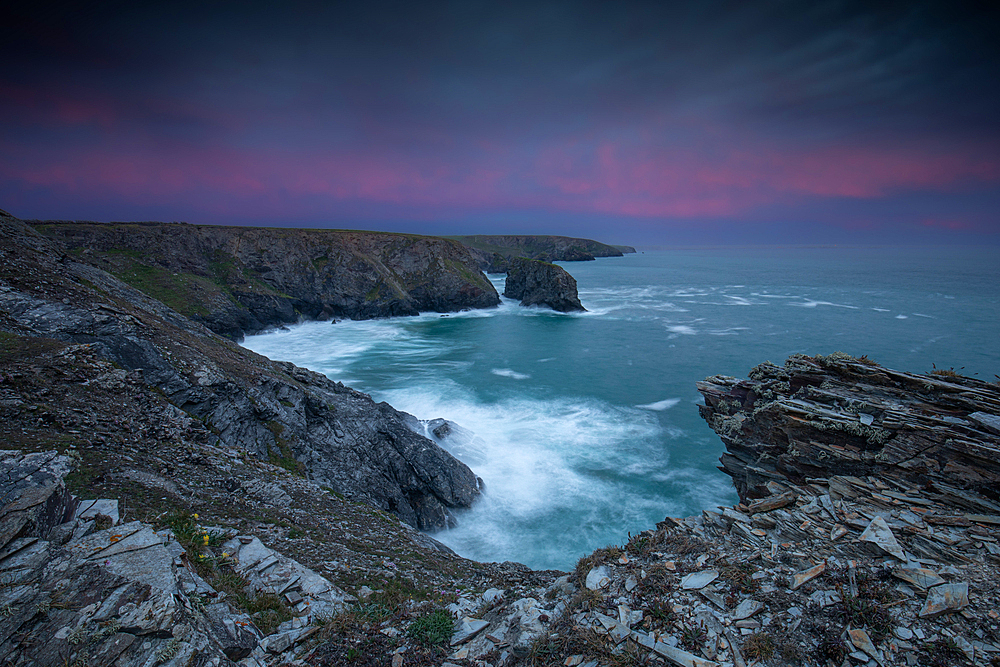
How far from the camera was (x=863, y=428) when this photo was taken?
10000mm

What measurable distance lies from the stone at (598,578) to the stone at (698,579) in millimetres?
1391

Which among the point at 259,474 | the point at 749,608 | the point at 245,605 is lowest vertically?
the point at 259,474

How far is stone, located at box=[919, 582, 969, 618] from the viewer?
556 centimetres

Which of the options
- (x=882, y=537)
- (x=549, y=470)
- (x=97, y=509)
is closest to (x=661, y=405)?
(x=549, y=470)

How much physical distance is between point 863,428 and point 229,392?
2146cm

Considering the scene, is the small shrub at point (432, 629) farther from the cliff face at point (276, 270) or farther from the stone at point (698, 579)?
the cliff face at point (276, 270)

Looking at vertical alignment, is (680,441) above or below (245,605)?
below

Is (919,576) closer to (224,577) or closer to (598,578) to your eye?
(598,578)

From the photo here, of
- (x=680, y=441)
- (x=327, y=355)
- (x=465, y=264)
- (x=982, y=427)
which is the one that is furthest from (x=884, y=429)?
(x=465, y=264)

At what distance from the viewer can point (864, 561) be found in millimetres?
6812

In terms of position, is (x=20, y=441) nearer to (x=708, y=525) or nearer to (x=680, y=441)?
(x=708, y=525)

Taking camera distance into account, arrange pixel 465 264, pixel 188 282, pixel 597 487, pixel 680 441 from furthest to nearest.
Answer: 1. pixel 465 264
2. pixel 188 282
3. pixel 680 441
4. pixel 597 487

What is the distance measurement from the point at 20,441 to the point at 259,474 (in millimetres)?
5289

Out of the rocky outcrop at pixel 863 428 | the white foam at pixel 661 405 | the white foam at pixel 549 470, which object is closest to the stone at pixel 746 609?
the rocky outcrop at pixel 863 428
